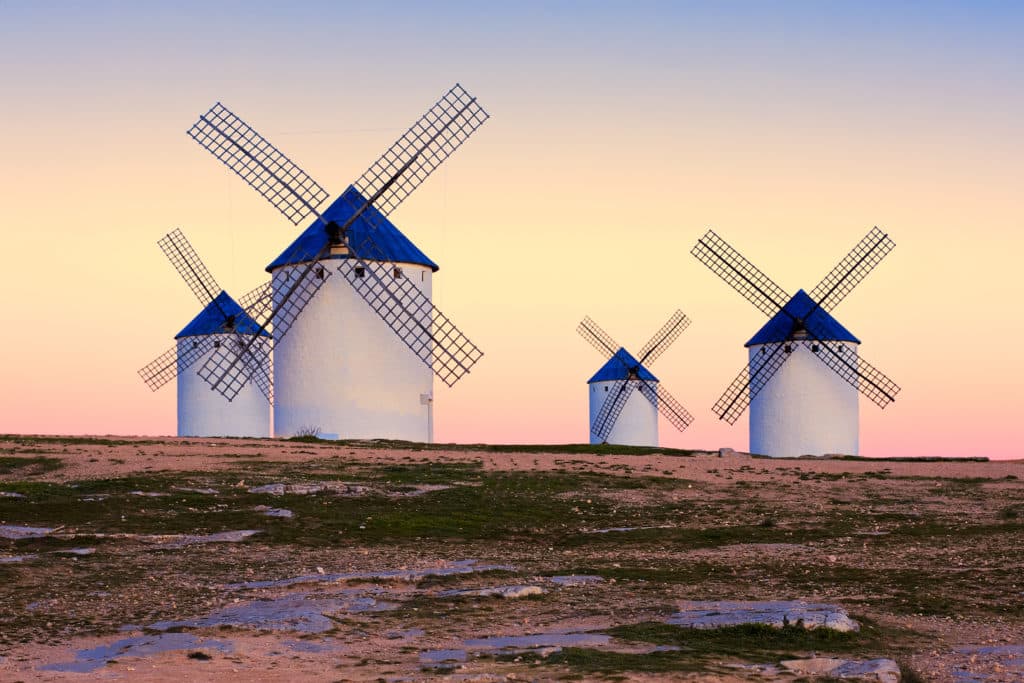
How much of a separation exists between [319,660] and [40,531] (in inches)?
467

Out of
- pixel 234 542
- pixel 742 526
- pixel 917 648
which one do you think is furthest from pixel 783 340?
pixel 917 648

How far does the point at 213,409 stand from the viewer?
62.0m

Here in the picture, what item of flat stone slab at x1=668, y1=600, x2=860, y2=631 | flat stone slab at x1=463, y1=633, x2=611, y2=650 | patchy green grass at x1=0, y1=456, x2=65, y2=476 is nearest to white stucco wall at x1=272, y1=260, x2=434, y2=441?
patchy green grass at x1=0, y1=456, x2=65, y2=476

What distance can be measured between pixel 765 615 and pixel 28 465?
2512cm

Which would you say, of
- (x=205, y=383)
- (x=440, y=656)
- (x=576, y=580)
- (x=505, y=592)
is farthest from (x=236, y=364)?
(x=440, y=656)

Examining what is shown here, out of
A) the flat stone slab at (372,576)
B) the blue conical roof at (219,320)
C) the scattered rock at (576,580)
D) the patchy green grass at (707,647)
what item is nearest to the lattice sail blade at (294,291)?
the blue conical roof at (219,320)

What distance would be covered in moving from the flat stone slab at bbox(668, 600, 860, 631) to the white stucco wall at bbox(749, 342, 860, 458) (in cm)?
4594

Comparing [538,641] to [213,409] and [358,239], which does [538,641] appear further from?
[213,409]

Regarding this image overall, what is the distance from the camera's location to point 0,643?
16.2m

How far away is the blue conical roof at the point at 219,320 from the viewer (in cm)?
6184

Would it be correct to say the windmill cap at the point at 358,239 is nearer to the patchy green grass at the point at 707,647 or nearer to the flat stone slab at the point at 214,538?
the flat stone slab at the point at 214,538

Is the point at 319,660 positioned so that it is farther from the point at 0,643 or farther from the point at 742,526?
the point at 742,526

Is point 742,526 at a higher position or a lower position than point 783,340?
lower

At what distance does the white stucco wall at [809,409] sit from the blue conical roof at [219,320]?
24.9 m
